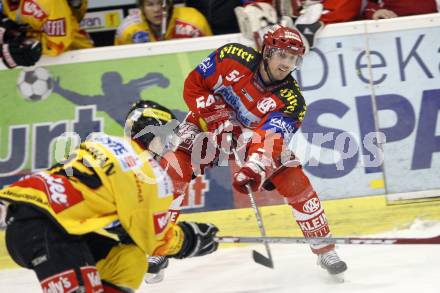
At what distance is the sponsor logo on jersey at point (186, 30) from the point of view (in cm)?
556

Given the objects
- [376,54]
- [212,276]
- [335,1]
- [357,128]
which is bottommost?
[212,276]

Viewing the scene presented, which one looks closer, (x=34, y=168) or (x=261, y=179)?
(x=261, y=179)

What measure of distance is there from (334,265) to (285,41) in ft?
4.06

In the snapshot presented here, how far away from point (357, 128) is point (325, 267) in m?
1.26

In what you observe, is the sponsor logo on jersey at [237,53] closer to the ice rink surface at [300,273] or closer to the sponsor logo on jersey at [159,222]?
the ice rink surface at [300,273]

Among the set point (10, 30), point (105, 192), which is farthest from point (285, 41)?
point (10, 30)

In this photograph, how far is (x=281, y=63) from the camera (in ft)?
14.3

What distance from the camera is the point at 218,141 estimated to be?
15.5 feet

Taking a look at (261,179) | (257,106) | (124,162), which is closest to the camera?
(124,162)

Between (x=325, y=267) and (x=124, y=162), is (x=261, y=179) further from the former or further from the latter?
(x=124, y=162)

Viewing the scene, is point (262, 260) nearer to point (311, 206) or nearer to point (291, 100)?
point (311, 206)

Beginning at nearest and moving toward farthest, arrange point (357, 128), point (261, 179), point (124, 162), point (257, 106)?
1. point (124, 162)
2. point (261, 179)
3. point (257, 106)
4. point (357, 128)

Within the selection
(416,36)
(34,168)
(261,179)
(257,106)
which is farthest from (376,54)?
(34,168)

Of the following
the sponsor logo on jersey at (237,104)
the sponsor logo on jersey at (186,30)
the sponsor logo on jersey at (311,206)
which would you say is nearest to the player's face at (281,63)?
the sponsor logo on jersey at (237,104)
